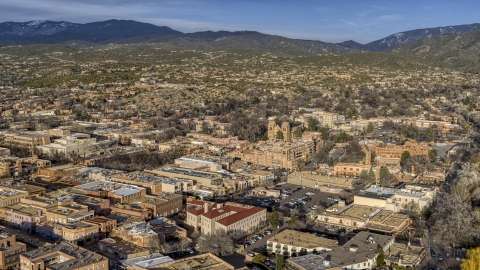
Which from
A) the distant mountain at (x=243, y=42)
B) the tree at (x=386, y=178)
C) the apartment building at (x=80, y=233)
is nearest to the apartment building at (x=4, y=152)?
the apartment building at (x=80, y=233)

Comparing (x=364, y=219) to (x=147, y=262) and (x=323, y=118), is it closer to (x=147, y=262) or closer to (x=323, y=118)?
(x=147, y=262)

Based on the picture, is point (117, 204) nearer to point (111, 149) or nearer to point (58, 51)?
point (111, 149)

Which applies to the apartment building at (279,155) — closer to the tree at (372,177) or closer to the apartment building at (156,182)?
the tree at (372,177)

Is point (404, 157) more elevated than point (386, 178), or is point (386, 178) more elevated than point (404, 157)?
point (404, 157)

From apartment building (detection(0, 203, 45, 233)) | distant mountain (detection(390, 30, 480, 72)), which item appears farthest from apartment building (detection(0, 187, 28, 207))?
distant mountain (detection(390, 30, 480, 72))

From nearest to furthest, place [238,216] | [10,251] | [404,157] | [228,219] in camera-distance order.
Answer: [10,251] → [228,219] → [238,216] → [404,157]

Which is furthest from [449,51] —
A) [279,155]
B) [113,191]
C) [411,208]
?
[113,191]

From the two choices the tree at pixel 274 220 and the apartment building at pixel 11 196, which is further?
the apartment building at pixel 11 196

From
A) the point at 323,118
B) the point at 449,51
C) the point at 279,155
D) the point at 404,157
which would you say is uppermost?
the point at 449,51

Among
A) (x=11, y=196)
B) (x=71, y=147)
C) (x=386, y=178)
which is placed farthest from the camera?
(x=71, y=147)
